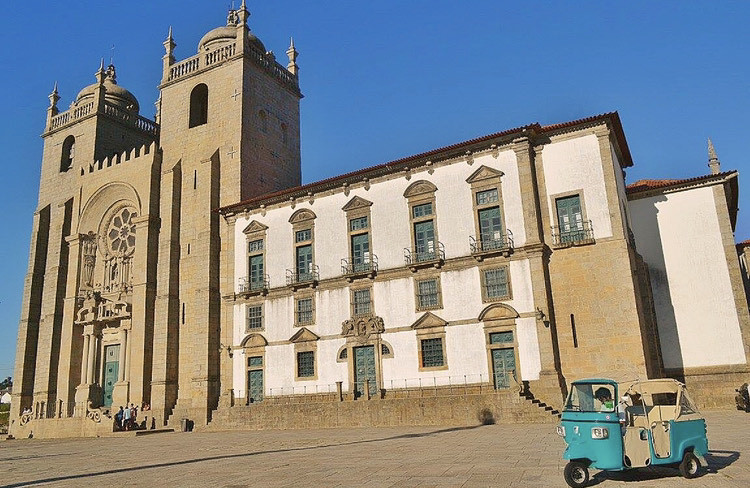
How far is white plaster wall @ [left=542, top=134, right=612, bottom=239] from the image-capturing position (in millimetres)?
24062

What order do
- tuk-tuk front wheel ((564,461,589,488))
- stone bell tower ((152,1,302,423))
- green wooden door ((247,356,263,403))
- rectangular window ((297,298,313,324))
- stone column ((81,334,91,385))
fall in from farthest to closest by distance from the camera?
stone column ((81,334,91,385))
stone bell tower ((152,1,302,423))
green wooden door ((247,356,263,403))
rectangular window ((297,298,313,324))
tuk-tuk front wheel ((564,461,589,488))

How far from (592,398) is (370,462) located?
5.39 m

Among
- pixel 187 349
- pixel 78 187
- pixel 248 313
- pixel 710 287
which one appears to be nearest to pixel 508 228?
pixel 710 287

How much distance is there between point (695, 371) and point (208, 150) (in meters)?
28.9

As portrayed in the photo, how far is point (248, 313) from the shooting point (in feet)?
105

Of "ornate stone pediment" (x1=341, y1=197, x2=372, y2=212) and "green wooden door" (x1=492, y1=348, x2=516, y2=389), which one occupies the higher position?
"ornate stone pediment" (x1=341, y1=197, x2=372, y2=212)

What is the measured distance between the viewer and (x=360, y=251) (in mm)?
29312

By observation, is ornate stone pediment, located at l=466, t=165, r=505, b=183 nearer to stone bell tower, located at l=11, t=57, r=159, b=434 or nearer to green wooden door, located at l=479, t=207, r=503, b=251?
green wooden door, located at l=479, t=207, r=503, b=251

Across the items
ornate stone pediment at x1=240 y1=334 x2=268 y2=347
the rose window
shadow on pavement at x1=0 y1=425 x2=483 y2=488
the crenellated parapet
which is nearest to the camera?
shadow on pavement at x1=0 y1=425 x2=483 y2=488

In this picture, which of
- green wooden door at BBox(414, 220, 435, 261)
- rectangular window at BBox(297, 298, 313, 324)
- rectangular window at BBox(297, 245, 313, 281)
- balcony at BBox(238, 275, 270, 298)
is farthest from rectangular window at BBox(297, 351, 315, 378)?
green wooden door at BBox(414, 220, 435, 261)

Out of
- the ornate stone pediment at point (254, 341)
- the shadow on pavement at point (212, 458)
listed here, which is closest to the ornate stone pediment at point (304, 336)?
the ornate stone pediment at point (254, 341)

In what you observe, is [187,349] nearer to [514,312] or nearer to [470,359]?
[470,359]

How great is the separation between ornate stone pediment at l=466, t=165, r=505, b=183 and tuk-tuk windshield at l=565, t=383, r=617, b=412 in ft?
56.8

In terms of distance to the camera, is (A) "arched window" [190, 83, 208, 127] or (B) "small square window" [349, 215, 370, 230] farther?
(A) "arched window" [190, 83, 208, 127]
